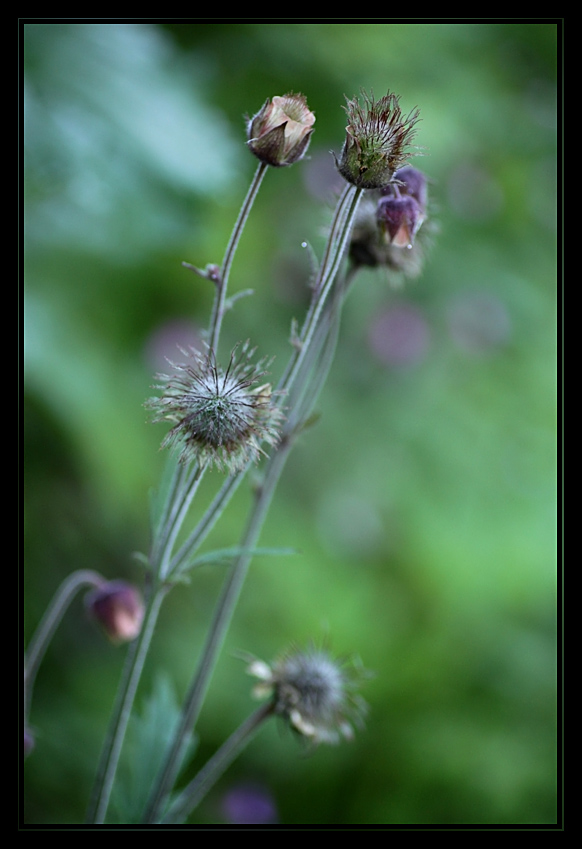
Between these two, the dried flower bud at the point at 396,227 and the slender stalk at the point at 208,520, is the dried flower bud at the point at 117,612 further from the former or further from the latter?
the dried flower bud at the point at 396,227

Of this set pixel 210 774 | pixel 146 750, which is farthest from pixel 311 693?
pixel 146 750

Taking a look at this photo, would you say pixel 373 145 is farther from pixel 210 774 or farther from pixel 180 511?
pixel 210 774

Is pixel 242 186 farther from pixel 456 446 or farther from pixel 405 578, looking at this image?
pixel 405 578

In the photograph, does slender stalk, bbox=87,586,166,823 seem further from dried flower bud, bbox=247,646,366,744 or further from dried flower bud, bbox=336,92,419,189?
dried flower bud, bbox=336,92,419,189

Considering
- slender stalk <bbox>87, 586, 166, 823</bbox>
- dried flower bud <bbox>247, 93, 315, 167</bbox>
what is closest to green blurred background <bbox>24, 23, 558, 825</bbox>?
slender stalk <bbox>87, 586, 166, 823</bbox>

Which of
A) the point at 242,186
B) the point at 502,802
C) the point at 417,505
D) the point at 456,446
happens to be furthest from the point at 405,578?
the point at 242,186

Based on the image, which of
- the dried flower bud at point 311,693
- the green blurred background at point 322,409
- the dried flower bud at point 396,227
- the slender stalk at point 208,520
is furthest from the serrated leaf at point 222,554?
the green blurred background at point 322,409
